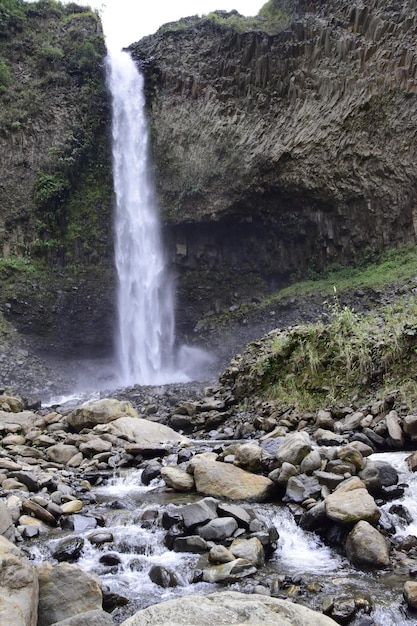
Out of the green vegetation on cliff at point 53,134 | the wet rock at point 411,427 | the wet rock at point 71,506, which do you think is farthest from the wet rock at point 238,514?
the green vegetation on cliff at point 53,134

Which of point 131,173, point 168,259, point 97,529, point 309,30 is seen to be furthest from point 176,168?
point 97,529

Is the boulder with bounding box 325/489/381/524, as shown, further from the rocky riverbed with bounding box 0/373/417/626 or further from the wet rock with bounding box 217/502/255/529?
the wet rock with bounding box 217/502/255/529

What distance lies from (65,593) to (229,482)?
2633mm

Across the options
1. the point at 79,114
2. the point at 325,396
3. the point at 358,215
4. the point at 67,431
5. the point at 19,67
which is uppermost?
the point at 19,67

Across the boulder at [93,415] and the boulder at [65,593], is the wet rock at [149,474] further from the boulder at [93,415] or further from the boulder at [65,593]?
the boulder at [93,415]

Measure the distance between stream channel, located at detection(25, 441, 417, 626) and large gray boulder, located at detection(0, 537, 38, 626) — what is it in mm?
688

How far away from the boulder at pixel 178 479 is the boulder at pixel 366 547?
231cm

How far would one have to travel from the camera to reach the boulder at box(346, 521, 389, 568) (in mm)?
4090

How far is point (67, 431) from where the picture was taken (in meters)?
10.2

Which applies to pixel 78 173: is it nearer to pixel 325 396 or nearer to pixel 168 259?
pixel 168 259

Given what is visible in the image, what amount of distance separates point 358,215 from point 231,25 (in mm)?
12572

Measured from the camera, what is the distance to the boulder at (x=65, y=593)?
3404mm

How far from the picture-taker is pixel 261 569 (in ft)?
13.7

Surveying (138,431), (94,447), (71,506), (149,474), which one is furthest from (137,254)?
(71,506)
